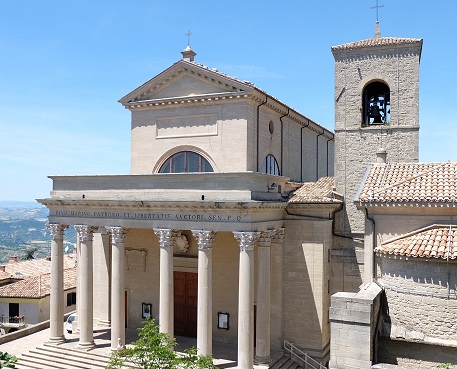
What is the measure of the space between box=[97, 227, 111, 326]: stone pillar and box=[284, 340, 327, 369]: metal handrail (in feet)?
36.7

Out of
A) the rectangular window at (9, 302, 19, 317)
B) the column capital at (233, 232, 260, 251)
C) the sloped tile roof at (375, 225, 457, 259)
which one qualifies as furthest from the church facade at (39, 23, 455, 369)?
the rectangular window at (9, 302, 19, 317)

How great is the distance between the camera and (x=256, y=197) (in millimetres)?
20578

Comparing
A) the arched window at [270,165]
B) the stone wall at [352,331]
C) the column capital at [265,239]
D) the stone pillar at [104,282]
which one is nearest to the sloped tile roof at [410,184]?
the column capital at [265,239]

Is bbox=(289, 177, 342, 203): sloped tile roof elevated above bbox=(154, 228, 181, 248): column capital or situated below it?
above

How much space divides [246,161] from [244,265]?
21.0ft

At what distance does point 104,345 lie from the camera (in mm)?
24234

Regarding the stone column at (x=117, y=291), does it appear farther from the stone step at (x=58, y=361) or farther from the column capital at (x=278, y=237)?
the column capital at (x=278, y=237)

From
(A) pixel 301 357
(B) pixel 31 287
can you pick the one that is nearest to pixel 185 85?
(A) pixel 301 357

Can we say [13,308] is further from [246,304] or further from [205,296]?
[246,304]

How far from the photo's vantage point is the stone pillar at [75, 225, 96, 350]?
23.7 m

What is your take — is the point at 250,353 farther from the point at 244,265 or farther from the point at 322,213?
the point at 322,213

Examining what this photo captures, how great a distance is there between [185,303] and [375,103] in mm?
15504

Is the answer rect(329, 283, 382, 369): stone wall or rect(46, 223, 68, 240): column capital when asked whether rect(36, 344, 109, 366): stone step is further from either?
rect(329, 283, 382, 369): stone wall

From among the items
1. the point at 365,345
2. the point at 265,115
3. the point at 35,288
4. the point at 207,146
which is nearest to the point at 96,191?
the point at 207,146
